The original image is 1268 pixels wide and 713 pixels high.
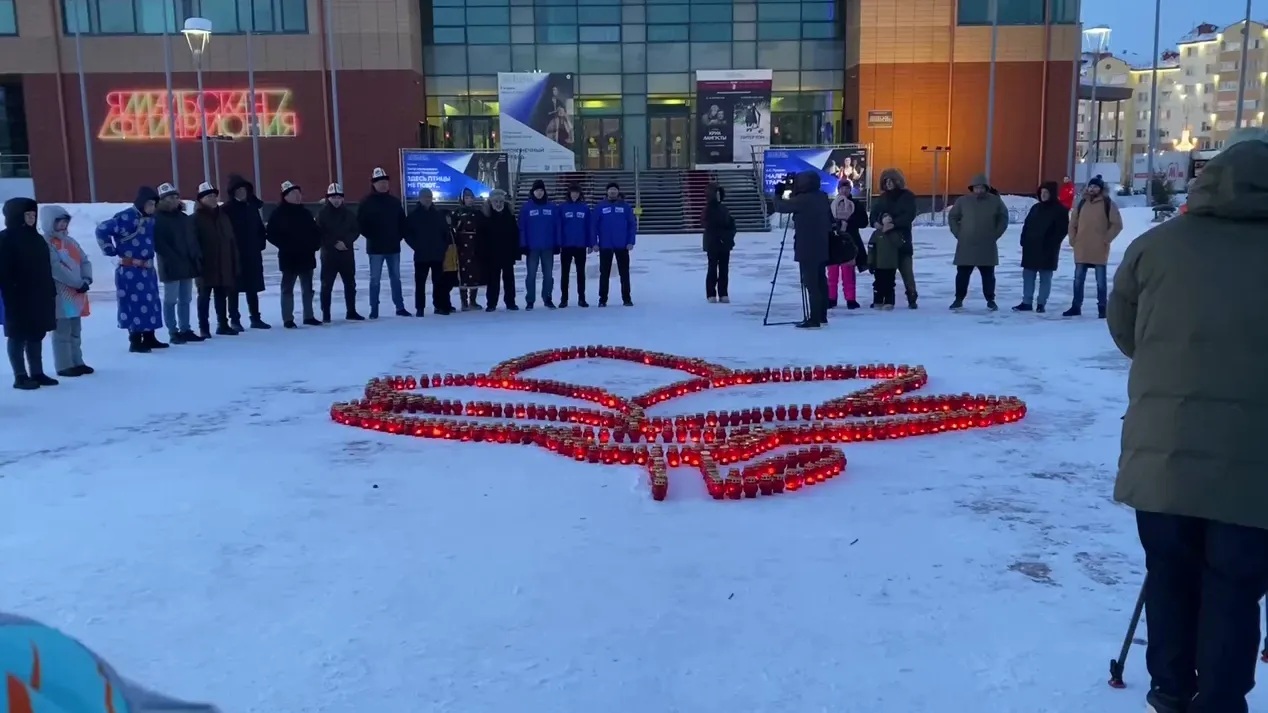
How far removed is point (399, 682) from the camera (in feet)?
11.5


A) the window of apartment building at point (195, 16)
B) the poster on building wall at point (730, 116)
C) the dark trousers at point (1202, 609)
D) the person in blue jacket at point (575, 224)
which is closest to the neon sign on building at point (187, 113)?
the window of apartment building at point (195, 16)

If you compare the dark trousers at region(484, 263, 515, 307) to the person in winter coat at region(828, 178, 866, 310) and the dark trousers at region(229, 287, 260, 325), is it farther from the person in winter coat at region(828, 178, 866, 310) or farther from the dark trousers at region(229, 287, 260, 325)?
the person in winter coat at region(828, 178, 866, 310)

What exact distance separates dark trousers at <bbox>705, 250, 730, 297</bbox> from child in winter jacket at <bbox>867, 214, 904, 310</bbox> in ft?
6.90

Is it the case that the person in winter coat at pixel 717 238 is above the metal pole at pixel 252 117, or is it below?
below

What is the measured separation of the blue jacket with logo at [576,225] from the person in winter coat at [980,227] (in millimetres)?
4932

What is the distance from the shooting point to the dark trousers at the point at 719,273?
564 inches

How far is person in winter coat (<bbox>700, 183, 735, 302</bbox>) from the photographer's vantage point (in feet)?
46.2

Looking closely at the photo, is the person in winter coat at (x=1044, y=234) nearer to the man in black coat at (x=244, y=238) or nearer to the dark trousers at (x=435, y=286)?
the dark trousers at (x=435, y=286)

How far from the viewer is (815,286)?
11.7 metres

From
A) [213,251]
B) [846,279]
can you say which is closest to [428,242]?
Result: [213,251]

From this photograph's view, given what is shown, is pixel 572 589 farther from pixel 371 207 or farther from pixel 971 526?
pixel 371 207

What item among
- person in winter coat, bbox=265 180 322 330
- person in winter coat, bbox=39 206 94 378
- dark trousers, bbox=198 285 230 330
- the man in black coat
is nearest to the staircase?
person in winter coat, bbox=265 180 322 330

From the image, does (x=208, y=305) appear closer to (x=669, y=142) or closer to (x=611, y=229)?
(x=611, y=229)

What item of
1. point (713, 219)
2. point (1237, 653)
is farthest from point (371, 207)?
point (1237, 653)
